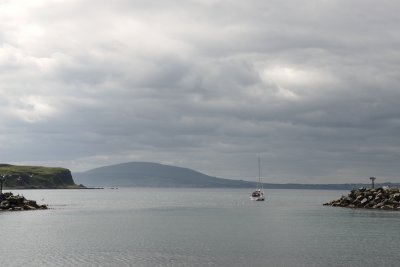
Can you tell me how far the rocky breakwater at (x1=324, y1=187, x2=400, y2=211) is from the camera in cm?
15865

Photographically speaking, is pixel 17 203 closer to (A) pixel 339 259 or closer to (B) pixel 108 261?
(B) pixel 108 261

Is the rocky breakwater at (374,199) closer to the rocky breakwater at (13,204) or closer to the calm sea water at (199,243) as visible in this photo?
the calm sea water at (199,243)

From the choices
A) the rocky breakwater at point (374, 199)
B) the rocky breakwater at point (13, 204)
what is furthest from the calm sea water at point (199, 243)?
the rocky breakwater at point (374, 199)

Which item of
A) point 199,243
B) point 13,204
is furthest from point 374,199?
point 13,204

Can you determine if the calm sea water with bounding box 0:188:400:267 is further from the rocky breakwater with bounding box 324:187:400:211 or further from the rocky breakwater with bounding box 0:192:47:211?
the rocky breakwater with bounding box 324:187:400:211

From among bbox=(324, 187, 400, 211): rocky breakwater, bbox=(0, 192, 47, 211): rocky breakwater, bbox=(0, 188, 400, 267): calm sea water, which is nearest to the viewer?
bbox=(0, 188, 400, 267): calm sea water

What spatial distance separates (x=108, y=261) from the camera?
61.4m

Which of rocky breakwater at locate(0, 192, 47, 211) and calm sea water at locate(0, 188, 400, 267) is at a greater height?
rocky breakwater at locate(0, 192, 47, 211)

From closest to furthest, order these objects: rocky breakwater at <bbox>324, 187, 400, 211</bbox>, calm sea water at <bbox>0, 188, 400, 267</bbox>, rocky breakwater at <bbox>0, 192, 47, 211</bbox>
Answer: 1. calm sea water at <bbox>0, 188, 400, 267</bbox>
2. rocky breakwater at <bbox>0, 192, 47, 211</bbox>
3. rocky breakwater at <bbox>324, 187, 400, 211</bbox>

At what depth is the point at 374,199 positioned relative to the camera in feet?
548

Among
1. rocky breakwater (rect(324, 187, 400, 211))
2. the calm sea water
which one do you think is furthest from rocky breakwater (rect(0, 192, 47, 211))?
rocky breakwater (rect(324, 187, 400, 211))

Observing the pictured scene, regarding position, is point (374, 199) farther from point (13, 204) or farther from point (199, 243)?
point (13, 204)

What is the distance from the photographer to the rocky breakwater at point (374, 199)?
159 meters

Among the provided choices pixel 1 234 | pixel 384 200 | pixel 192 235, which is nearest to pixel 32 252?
pixel 1 234
